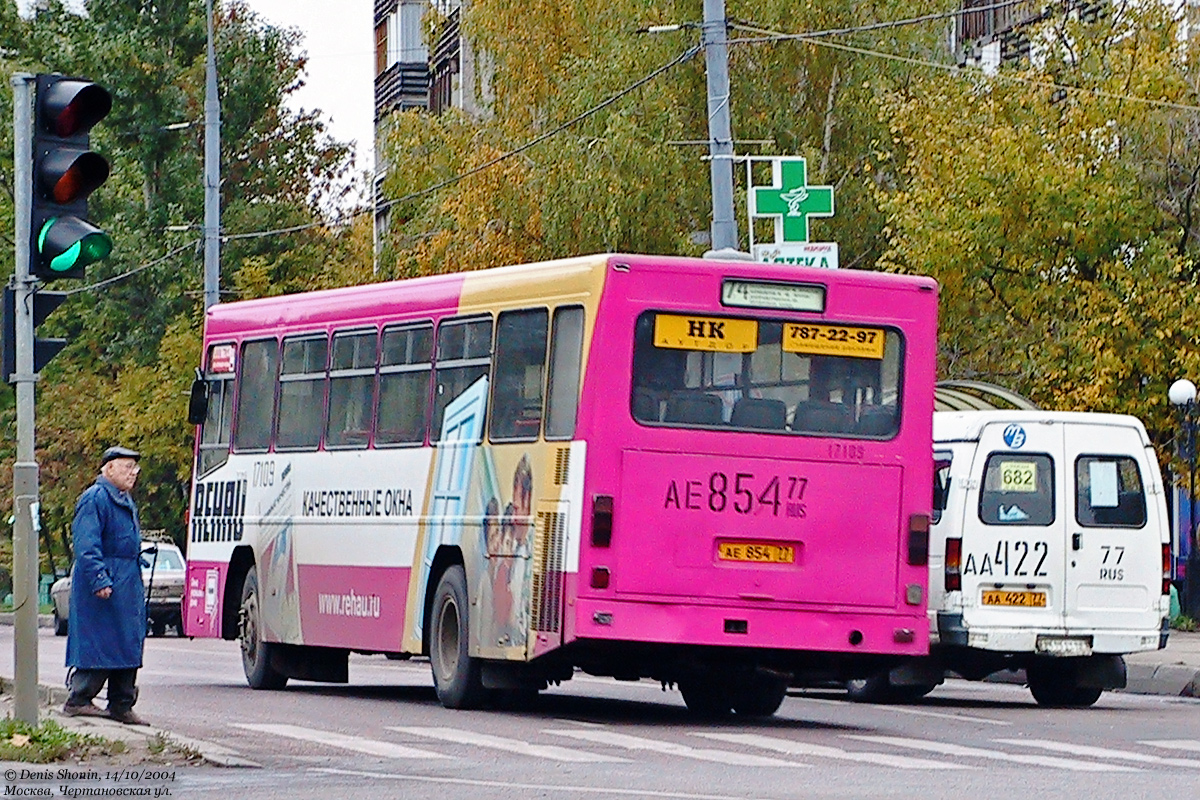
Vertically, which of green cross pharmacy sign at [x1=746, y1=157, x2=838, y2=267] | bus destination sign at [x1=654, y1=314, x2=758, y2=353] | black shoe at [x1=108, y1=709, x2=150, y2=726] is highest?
green cross pharmacy sign at [x1=746, y1=157, x2=838, y2=267]

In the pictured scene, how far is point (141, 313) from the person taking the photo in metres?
60.8

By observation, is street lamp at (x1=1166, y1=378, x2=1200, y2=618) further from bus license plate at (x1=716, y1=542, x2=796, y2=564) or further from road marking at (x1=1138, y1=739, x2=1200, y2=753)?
road marking at (x1=1138, y1=739, x2=1200, y2=753)

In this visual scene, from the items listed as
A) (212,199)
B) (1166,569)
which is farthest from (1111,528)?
(212,199)

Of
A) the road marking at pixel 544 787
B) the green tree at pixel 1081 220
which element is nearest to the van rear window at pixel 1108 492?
the road marking at pixel 544 787

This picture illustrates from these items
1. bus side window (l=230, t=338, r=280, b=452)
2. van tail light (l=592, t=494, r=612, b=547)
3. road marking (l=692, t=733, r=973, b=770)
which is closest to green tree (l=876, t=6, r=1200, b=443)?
bus side window (l=230, t=338, r=280, b=452)

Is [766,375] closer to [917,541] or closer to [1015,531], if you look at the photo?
[917,541]

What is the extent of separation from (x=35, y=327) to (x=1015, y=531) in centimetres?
966

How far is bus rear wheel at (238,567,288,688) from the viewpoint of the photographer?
917 inches

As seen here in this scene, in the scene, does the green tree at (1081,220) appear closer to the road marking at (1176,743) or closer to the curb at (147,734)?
the road marking at (1176,743)

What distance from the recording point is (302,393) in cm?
2284

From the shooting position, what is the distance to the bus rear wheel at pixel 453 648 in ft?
65.0

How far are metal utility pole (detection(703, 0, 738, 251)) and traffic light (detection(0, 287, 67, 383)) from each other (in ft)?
45.4

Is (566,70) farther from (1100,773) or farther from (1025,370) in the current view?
(1100,773)

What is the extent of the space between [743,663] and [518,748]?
121 inches
